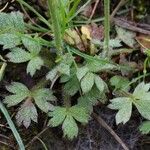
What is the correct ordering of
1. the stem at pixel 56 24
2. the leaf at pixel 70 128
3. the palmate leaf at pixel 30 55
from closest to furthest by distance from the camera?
the stem at pixel 56 24, the leaf at pixel 70 128, the palmate leaf at pixel 30 55

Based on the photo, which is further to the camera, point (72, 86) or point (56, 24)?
point (72, 86)

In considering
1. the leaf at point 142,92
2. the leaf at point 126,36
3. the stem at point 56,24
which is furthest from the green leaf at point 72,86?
the leaf at point 126,36

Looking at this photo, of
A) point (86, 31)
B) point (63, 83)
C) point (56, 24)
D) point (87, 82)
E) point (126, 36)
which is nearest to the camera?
point (56, 24)

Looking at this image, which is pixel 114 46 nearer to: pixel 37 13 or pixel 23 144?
pixel 37 13

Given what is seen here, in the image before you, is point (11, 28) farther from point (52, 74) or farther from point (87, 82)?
point (87, 82)

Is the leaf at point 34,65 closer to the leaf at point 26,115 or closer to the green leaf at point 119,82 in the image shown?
the leaf at point 26,115

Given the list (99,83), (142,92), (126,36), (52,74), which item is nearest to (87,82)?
(99,83)
